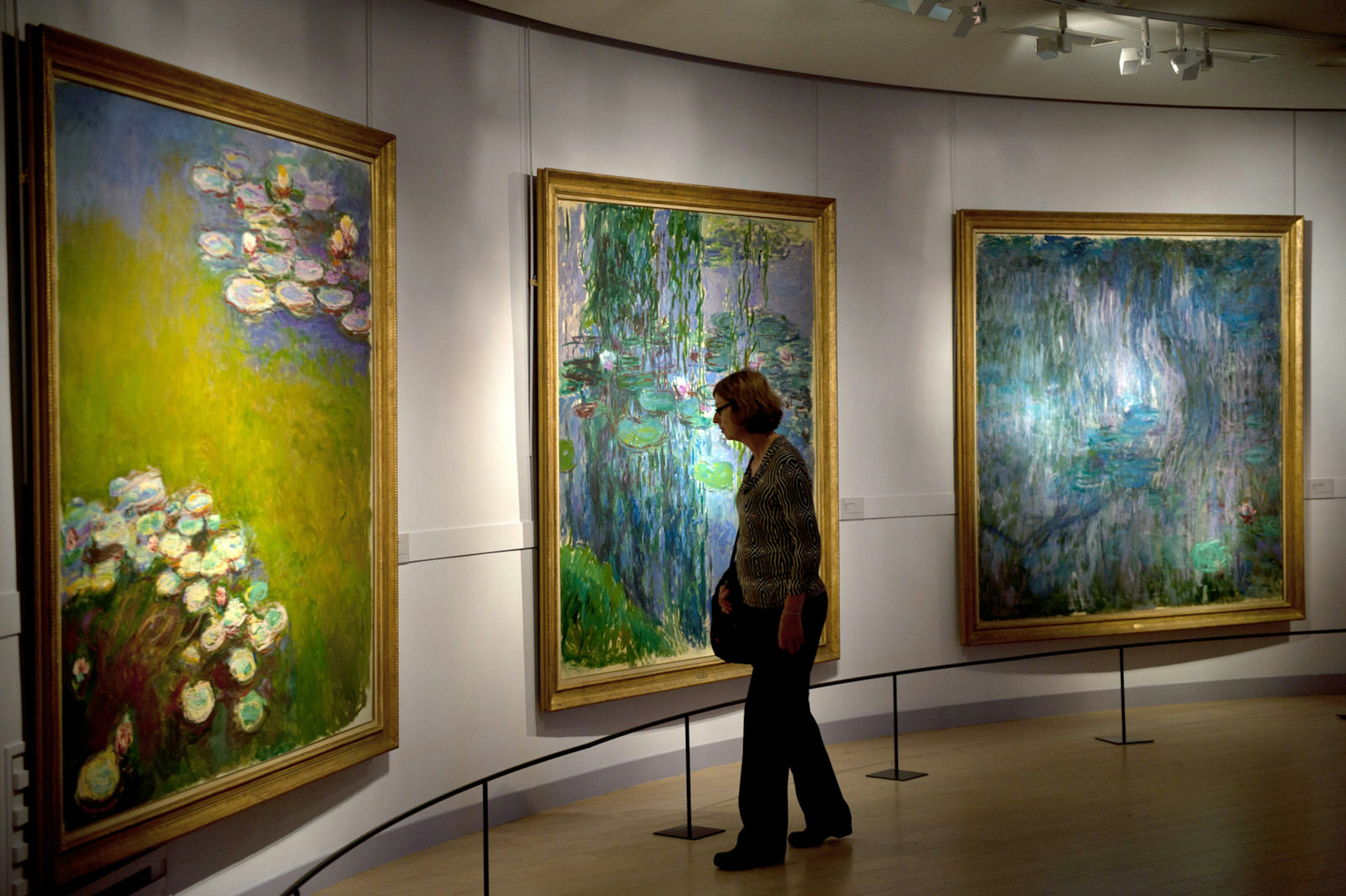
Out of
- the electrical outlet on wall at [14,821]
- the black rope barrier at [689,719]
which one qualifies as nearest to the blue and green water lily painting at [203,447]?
the electrical outlet on wall at [14,821]

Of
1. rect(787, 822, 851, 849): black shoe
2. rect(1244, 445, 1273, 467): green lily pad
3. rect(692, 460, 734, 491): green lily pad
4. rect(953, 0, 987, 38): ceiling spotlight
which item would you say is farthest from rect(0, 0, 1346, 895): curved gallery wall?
rect(787, 822, 851, 849): black shoe

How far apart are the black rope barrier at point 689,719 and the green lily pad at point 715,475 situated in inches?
49.6

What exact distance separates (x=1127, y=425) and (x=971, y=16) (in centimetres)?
350

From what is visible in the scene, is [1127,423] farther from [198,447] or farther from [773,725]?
[198,447]

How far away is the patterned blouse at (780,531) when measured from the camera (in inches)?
200

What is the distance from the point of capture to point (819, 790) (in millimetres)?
5371

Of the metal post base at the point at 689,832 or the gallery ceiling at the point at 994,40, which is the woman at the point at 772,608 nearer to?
the metal post base at the point at 689,832

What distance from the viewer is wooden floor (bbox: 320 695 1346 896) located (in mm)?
5059

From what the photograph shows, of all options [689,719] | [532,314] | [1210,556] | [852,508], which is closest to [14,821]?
[532,314]

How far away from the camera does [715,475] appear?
7.33 meters

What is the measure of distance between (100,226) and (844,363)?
16.4 ft

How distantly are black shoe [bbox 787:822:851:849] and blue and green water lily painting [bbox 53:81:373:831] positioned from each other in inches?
78.8

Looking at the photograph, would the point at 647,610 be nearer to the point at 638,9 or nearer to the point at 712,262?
the point at 712,262

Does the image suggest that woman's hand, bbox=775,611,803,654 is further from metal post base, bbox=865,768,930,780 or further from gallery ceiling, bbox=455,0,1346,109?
gallery ceiling, bbox=455,0,1346,109
